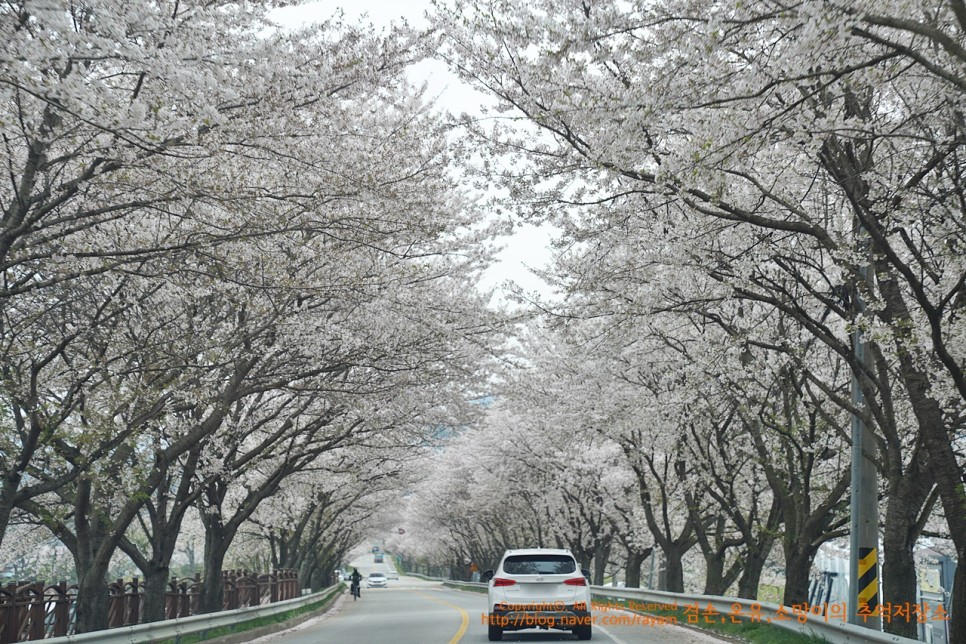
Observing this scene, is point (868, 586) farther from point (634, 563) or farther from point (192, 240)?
point (634, 563)

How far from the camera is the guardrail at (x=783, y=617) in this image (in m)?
10.4

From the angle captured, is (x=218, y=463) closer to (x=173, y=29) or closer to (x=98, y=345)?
(x=98, y=345)

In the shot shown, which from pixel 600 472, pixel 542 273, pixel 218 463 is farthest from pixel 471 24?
pixel 600 472

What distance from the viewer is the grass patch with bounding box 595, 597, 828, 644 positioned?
13211 mm

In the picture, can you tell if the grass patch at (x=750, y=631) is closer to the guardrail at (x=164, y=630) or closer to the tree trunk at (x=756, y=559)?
the tree trunk at (x=756, y=559)

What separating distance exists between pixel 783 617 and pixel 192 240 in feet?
33.3

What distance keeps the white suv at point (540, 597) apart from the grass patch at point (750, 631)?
8.72ft

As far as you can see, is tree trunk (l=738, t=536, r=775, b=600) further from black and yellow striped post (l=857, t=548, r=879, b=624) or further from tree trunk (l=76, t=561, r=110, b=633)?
tree trunk (l=76, t=561, r=110, b=633)

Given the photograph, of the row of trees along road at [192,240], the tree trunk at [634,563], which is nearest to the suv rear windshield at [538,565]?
the row of trees along road at [192,240]

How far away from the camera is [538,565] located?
16.3 m

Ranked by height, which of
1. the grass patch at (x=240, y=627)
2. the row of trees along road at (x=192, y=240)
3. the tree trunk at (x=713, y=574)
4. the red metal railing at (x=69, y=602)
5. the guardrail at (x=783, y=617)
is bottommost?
the grass patch at (x=240, y=627)

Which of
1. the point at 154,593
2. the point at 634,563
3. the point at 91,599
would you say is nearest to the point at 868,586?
the point at 91,599

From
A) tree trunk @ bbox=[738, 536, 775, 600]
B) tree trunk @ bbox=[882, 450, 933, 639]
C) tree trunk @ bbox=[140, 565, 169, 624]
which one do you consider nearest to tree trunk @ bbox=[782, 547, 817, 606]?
tree trunk @ bbox=[738, 536, 775, 600]

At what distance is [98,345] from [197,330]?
6.89 ft
